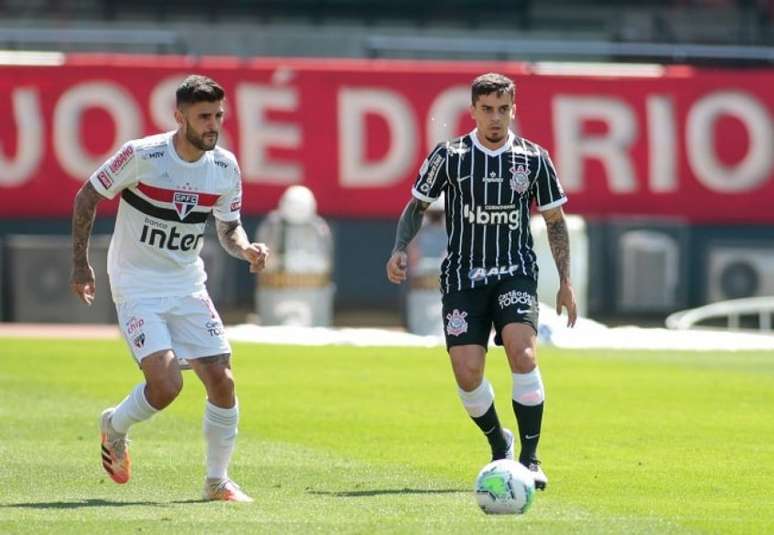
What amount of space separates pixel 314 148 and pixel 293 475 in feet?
56.1

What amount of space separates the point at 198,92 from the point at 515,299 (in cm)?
206

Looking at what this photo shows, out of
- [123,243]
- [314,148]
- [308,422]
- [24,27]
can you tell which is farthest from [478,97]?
[24,27]

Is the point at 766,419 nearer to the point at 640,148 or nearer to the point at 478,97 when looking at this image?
the point at 478,97

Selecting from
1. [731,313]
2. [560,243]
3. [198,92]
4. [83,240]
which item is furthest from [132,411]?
[731,313]

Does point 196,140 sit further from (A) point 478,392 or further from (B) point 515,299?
(A) point 478,392

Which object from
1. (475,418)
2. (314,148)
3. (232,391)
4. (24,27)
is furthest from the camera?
(24,27)

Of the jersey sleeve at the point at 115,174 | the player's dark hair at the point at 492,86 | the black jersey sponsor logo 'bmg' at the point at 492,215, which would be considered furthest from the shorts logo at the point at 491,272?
the jersey sleeve at the point at 115,174

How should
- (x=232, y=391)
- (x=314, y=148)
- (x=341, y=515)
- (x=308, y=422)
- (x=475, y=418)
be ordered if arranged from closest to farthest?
(x=341, y=515) → (x=232, y=391) → (x=475, y=418) → (x=308, y=422) → (x=314, y=148)

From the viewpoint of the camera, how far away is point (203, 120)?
9.15m

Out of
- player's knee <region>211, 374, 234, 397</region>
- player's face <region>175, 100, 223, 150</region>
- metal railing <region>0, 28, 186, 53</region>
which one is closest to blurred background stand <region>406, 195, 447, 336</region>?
metal railing <region>0, 28, 186, 53</region>

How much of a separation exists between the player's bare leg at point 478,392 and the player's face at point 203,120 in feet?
5.90

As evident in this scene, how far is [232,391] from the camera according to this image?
30.7 feet

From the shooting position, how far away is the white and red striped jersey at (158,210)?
9.28m

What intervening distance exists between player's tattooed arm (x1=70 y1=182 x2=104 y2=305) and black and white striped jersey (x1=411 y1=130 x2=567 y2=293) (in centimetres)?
182
